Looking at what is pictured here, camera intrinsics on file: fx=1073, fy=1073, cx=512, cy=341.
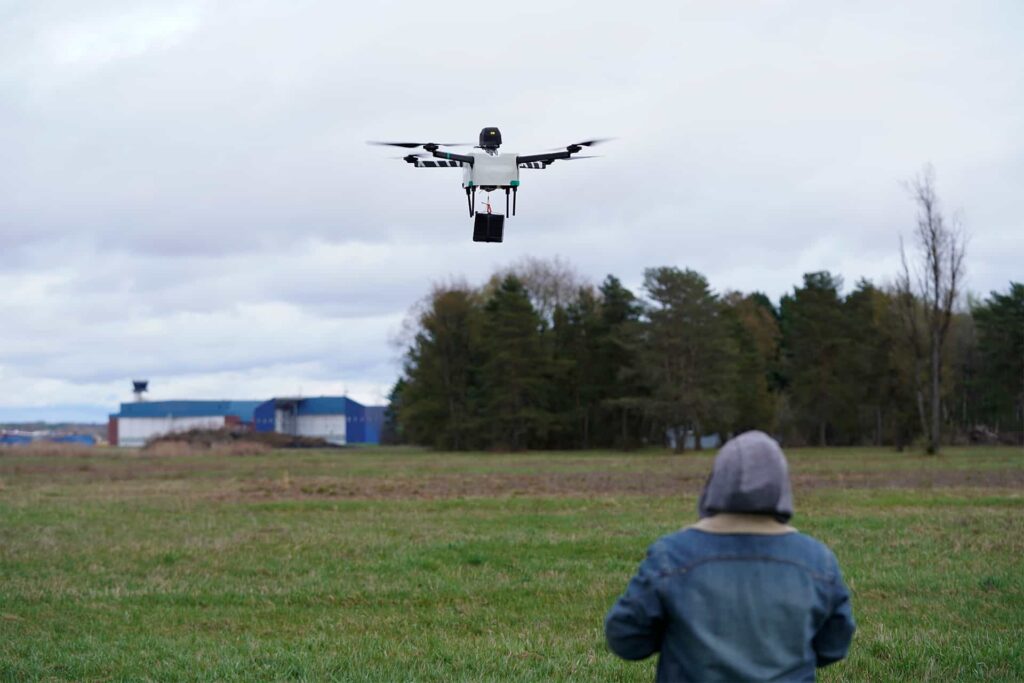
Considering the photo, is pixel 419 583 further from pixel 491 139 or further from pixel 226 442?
pixel 226 442

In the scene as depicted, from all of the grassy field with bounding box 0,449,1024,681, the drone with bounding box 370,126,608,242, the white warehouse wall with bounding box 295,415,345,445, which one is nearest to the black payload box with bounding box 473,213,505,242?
the drone with bounding box 370,126,608,242

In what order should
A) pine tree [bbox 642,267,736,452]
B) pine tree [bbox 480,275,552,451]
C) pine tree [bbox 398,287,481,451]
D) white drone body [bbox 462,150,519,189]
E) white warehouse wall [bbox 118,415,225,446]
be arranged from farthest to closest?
white warehouse wall [bbox 118,415,225,446]
pine tree [bbox 398,287,481,451]
pine tree [bbox 480,275,552,451]
pine tree [bbox 642,267,736,452]
white drone body [bbox 462,150,519,189]

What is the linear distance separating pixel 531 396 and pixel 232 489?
54046mm

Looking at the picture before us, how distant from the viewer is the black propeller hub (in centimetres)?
530

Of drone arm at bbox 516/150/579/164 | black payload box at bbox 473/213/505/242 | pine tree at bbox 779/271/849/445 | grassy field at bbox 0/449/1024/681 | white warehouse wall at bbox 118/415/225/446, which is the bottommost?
grassy field at bbox 0/449/1024/681

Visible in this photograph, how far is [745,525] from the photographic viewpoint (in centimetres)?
404

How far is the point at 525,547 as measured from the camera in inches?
661

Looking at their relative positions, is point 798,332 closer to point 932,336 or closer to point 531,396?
point 531,396

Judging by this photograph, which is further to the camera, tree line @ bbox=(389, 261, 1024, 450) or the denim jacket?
tree line @ bbox=(389, 261, 1024, 450)

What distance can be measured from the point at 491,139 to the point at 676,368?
71650 mm

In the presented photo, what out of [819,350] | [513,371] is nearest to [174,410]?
[513,371]

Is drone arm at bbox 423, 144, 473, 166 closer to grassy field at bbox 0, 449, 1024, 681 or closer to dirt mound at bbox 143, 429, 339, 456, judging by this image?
grassy field at bbox 0, 449, 1024, 681

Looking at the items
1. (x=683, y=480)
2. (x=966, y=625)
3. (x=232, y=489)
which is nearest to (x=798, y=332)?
(x=683, y=480)

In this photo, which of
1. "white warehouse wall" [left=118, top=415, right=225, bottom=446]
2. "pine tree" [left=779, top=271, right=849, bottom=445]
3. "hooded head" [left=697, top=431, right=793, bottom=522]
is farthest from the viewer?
"white warehouse wall" [left=118, top=415, right=225, bottom=446]
